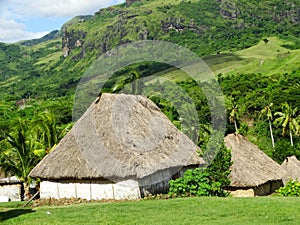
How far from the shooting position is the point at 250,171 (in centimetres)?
2114

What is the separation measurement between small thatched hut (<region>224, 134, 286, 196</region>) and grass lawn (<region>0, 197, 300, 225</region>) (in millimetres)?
6554

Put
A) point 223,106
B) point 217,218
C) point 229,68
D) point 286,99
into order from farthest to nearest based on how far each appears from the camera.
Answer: point 229,68 → point 286,99 → point 223,106 → point 217,218

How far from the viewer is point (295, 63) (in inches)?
3378

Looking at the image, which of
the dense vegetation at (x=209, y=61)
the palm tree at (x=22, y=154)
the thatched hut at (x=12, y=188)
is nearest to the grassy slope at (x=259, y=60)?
the dense vegetation at (x=209, y=61)

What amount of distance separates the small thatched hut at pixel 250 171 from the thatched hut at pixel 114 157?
106 inches

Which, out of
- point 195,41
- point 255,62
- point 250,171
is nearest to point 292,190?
point 250,171

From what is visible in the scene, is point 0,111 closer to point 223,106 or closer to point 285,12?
point 223,106

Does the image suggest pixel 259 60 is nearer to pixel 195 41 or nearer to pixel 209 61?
pixel 209 61

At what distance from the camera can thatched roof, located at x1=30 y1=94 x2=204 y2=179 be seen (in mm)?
15836

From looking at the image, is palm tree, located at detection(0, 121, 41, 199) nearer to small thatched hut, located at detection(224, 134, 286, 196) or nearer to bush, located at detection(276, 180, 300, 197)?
small thatched hut, located at detection(224, 134, 286, 196)

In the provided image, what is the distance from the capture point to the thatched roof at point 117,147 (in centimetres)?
1584

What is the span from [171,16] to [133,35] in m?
22.0

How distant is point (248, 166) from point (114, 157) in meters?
8.21

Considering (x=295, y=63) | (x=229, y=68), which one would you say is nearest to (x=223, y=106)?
(x=295, y=63)
